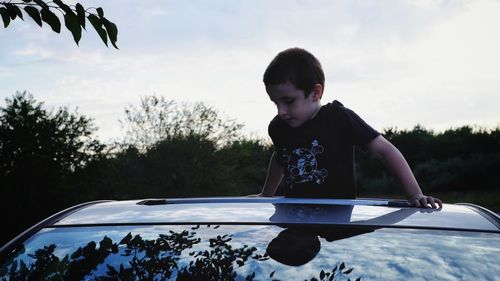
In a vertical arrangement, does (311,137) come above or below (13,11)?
below

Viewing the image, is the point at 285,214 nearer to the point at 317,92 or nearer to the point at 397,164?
the point at 397,164

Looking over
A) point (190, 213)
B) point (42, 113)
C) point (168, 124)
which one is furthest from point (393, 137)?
point (190, 213)

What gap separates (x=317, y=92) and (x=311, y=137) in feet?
1.19

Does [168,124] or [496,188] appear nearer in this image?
[168,124]

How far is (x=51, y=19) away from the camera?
9.11 ft

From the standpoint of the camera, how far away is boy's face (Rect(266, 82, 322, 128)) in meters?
3.74

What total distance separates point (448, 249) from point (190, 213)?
0.71 meters

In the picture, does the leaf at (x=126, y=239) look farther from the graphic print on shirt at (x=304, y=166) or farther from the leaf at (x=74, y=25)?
the graphic print on shirt at (x=304, y=166)

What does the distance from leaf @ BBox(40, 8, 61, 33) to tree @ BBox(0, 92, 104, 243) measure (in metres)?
12.2

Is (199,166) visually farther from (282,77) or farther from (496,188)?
(282,77)

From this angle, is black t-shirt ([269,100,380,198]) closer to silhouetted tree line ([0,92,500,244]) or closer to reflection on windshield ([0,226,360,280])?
reflection on windshield ([0,226,360,280])

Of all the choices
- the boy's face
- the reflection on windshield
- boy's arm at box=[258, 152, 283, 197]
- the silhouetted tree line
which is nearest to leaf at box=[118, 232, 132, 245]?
the reflection on windshield

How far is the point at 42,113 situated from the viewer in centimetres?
1545

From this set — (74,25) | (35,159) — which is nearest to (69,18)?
(74,25)
